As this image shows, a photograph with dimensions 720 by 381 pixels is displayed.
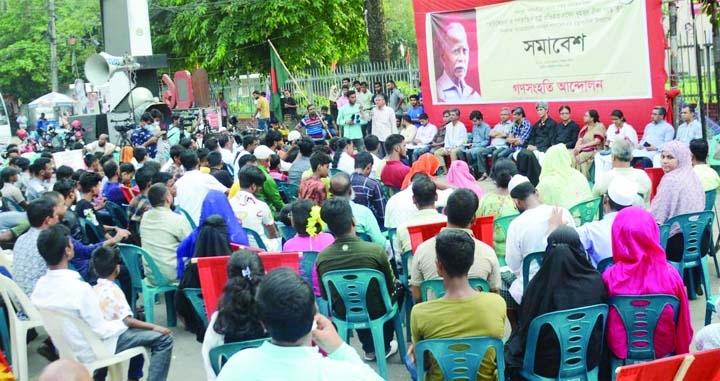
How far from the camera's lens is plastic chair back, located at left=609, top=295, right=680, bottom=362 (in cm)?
434

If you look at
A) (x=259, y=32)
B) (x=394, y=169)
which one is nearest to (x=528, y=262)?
(x=394, y=169)

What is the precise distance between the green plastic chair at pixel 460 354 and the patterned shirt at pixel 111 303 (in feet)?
6.17

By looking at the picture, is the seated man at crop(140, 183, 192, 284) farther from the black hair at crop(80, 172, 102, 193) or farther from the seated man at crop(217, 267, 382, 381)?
the seated man at crop(217, 267, 382, 381)

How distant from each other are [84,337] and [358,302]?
163 cm

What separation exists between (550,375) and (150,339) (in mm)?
2290

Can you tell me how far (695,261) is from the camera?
6.37 metres

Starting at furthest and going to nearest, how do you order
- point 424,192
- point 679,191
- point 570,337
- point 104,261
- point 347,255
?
point 679,191 < point 424,192 < point 347,255 < point 104,261 < point 570,337

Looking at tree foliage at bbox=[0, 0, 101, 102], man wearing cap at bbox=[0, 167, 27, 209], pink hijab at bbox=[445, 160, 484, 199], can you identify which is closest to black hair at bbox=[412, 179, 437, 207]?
pink hijab at bbox=[445, 160, 484, 199]

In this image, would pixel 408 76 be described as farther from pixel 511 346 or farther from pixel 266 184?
pixel 511 346

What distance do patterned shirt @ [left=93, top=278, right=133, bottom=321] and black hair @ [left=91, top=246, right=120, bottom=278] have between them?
0.49ft

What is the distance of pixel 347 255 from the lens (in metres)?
5.20

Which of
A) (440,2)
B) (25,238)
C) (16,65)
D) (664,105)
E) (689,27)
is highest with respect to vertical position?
(16,65)

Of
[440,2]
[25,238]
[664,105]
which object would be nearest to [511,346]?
[25,238]

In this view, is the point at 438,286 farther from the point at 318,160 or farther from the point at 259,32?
the point at 259,32
